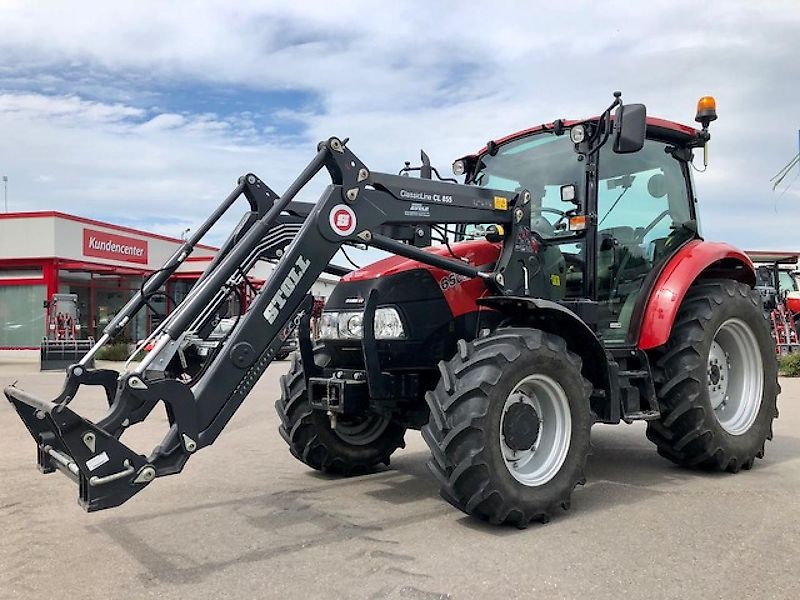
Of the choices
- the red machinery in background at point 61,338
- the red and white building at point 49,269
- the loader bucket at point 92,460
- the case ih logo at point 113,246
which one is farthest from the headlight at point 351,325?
Result: the case ih logo at point 113,246

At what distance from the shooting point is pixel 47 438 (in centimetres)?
407

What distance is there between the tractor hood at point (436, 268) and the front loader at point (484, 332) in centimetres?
2

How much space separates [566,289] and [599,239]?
47 cm

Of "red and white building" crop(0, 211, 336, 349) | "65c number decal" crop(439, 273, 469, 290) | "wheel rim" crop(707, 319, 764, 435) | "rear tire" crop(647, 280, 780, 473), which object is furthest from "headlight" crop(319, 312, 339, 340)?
"red and white building" crop(0, 211, 336, 349)

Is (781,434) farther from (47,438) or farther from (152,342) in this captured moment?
(47,438)

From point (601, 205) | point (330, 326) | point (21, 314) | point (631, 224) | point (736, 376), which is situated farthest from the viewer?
point (21, 314)

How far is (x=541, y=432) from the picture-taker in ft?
16.5

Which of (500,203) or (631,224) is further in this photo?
(631,224)

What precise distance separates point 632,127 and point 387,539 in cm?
311

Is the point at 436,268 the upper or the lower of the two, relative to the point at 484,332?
upper

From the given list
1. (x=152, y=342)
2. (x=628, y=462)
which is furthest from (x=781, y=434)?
(x=152, y=342)

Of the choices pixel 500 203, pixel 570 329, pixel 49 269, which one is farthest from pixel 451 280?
pixel 49 269

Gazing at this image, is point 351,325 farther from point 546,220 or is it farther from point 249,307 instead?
→ point 546,220

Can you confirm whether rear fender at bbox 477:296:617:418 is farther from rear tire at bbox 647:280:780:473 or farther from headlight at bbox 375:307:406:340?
rear tire at bbox 647:280:780:473
